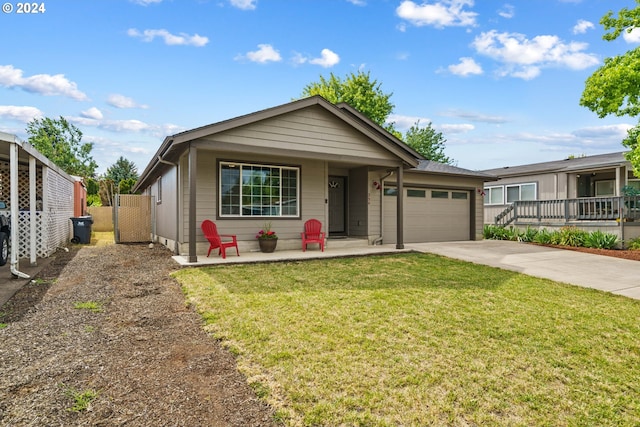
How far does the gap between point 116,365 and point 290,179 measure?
7.18 meters

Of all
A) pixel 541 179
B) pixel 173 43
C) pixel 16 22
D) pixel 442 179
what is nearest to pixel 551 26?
pixel 541 179

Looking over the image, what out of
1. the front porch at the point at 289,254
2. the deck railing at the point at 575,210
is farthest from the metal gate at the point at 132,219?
the deck railing at the point at 575,210

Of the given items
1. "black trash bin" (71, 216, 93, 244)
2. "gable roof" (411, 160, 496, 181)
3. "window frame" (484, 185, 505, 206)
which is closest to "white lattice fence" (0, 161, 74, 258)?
"black trash bin" (71, 216, 93, 244)

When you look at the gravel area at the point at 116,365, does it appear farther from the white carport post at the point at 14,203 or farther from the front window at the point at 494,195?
the front window at the point at 494,195

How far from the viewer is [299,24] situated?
1365 centimetres

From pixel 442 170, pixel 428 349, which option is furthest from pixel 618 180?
pixel 428 349

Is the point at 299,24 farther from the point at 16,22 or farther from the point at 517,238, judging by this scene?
the point at 517,238

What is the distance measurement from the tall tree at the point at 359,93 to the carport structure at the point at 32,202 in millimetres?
20621

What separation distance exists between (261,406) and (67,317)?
3008mm

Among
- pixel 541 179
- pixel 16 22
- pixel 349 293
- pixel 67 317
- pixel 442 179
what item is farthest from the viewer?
pixel 541 179

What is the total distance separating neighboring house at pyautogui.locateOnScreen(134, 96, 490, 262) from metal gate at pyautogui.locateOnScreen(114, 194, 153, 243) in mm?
816

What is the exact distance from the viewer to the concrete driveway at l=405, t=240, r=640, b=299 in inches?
245

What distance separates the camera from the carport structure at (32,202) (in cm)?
581

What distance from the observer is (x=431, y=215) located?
12547mm
